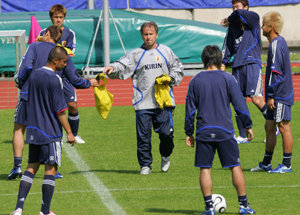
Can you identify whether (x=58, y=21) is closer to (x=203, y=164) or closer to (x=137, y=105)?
(x=137, y=105)

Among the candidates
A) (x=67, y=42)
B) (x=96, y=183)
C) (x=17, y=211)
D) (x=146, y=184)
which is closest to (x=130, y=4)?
(x=67, y=42)

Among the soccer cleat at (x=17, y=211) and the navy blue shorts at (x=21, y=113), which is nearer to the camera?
the soccer cleat at (x=17, y=211)

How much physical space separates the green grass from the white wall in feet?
61.0

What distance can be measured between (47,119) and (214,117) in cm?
162

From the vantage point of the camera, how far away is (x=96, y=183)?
9023 mm

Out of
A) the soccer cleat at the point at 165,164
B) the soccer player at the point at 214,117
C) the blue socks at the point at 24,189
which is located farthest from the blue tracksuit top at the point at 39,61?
the soccer player at the point at 214,117

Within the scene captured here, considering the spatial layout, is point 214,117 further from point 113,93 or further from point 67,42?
point 113,93

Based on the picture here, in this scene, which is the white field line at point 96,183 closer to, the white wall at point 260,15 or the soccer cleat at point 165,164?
the soccer cleat at point 165,164

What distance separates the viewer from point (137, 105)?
958 centimetres

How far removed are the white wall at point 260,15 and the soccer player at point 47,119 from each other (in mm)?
23526

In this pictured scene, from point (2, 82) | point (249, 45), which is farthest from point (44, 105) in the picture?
point (2, 82)

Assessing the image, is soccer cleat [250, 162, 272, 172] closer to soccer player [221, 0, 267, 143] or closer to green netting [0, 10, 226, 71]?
soccer player [221, 0, 267, 143]

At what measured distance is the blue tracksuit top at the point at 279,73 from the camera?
29.9 ft

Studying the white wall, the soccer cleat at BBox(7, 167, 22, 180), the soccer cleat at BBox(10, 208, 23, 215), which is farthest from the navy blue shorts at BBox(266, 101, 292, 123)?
the white wall
